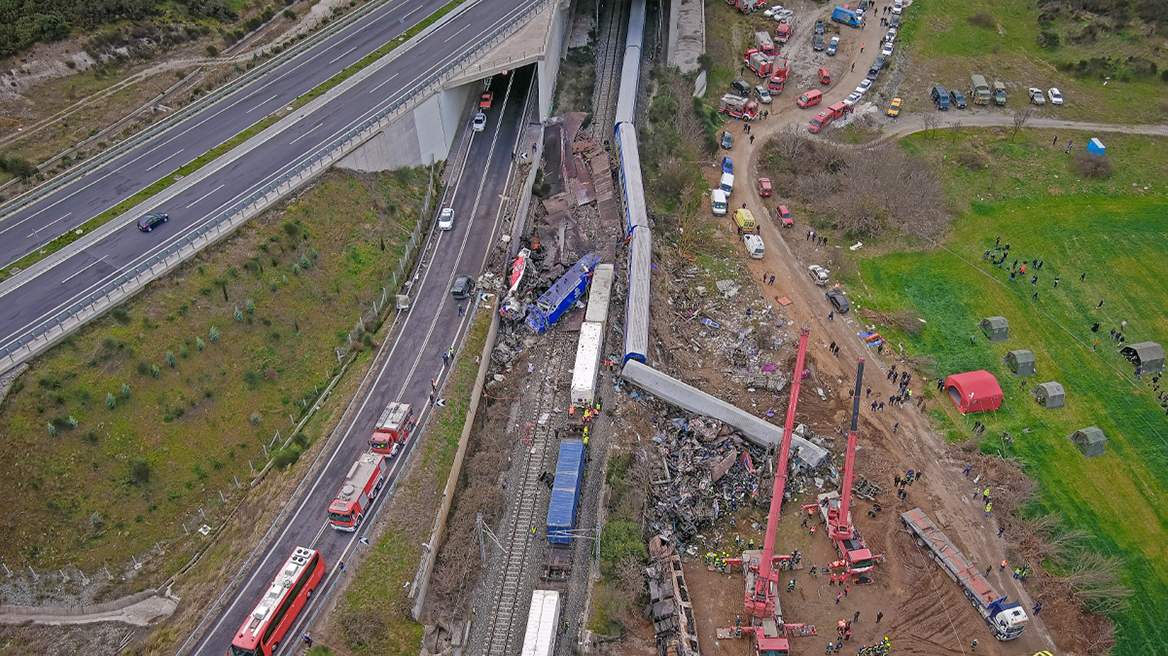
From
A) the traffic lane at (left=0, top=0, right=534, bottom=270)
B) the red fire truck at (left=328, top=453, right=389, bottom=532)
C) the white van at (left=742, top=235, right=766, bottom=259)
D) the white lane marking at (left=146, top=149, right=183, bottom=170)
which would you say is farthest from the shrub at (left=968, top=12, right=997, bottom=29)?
the red fire truck at (left=328, top=453, right=389, bottom=532)

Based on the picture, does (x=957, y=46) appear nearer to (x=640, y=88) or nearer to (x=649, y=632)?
(x=640, y=88)

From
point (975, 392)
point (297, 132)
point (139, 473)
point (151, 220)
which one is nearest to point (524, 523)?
point (139, 473)

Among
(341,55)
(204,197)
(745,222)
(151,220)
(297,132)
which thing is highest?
(341,55)

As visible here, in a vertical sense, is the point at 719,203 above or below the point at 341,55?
below

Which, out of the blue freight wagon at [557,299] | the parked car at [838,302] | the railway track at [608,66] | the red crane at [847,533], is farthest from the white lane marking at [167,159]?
the red crane at [847,533]

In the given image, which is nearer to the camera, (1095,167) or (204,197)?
(204,197)

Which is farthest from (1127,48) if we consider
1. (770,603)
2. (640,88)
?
(770,603)

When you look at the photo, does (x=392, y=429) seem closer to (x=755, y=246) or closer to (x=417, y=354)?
(x=417, y=354)
